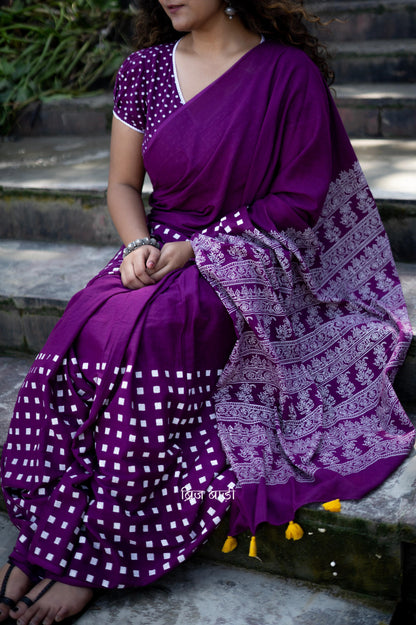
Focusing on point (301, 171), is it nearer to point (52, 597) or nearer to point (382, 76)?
point (52, 597)

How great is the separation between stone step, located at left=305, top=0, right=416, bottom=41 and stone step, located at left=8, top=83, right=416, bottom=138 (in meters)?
0.50

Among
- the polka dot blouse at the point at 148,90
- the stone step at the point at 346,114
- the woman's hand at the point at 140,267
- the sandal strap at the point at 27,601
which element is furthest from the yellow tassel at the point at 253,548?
the stone step at the point at 346,114

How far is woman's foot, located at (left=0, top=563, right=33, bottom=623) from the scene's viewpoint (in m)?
1.72

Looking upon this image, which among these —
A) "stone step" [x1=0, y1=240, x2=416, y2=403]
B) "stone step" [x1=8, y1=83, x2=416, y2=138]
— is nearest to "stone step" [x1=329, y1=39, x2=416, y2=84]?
"stone step" [x1=8, y1=83, x2=416, y2=138]

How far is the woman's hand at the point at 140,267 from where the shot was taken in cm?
199

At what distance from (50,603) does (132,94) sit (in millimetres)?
1393

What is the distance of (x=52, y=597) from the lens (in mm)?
1715

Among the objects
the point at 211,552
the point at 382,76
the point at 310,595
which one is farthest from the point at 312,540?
the point at 382,76

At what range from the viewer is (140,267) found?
198 cm

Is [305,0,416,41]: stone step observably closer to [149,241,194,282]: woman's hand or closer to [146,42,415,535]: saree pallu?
[146,42,415,535]: saree pallu

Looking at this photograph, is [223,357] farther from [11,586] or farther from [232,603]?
[11,586]

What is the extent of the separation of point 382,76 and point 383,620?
2.75 meters

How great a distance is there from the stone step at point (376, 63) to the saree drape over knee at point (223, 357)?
1645 mm

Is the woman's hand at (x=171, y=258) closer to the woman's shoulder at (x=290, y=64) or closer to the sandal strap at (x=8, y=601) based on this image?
the woman's shoulder at (x=290, y=64)
